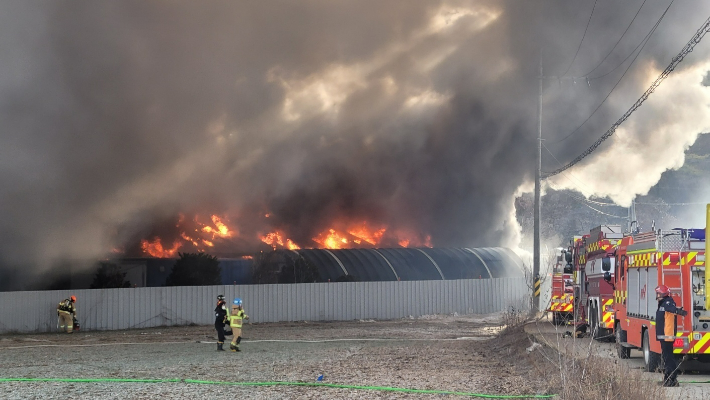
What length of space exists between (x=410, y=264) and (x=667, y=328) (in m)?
24.5

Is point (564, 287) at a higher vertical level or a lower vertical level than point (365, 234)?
lower

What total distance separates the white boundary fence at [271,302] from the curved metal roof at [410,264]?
59.5 inches

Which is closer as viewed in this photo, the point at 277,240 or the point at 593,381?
the point at 593,381

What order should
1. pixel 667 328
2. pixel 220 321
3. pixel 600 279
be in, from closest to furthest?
pixel 667 328, pixel 220 321, pixel 600 279

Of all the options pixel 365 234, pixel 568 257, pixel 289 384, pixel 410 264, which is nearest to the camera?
pixel 289 384

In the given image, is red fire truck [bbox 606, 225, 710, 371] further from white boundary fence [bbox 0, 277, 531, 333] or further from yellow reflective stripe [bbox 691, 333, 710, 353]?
white boundary fence [bbox 0, 277, 531, 333]

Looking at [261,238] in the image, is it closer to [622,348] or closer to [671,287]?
[622,348]

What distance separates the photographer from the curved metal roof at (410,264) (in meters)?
34.8

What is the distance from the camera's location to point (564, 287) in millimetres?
27469

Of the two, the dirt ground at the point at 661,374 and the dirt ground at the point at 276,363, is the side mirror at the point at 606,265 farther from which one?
the dirt ground at the point at 276,363

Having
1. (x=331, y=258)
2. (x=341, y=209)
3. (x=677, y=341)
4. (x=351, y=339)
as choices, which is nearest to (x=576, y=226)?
(x=341, y=209)

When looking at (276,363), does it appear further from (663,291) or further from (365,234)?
(365,234)

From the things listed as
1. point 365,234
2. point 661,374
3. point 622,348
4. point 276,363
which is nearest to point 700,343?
point 661,374

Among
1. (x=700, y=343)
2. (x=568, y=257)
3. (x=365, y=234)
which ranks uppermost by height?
(x=365, y=234)
